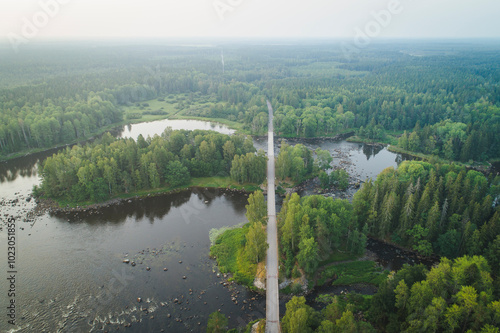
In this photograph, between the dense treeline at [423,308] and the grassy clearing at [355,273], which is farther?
the grassy clearing at [355,273]

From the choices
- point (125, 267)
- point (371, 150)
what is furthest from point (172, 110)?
point (125, 267)

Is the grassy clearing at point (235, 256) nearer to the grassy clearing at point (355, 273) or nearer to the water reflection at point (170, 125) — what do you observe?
the grassy clearing at point (355, 273)

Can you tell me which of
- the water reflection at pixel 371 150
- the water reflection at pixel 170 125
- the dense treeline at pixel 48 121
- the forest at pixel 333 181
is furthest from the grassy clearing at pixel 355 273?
the dense treeline at pixel 48 121

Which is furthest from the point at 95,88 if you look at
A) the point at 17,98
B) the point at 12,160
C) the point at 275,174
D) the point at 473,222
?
the point at 473,222

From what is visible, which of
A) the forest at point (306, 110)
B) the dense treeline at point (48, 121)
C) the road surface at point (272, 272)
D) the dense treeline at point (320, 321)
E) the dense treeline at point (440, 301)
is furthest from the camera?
the forest at point (306, 110)

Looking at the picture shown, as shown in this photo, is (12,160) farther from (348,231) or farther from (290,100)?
(290,100)

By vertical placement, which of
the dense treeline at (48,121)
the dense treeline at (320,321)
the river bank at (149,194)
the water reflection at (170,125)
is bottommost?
the river bank at (149,194)
